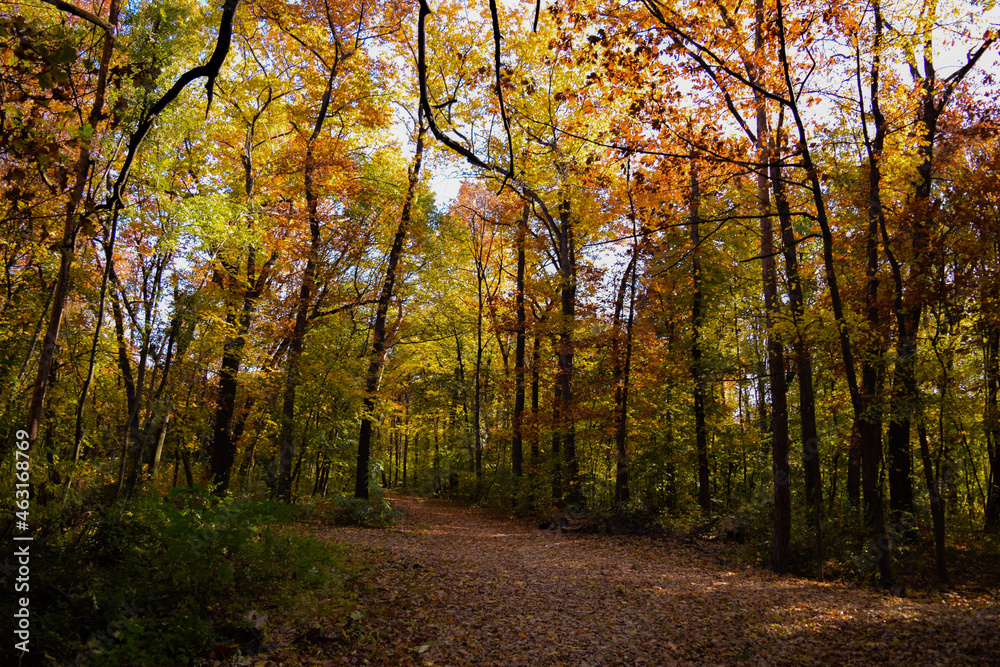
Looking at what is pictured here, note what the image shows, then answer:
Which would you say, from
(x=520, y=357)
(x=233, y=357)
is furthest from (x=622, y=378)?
(x=233, y=357)

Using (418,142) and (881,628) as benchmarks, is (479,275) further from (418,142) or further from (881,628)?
(881,628)

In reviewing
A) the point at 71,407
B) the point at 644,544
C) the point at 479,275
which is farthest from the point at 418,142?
the point at 644,544

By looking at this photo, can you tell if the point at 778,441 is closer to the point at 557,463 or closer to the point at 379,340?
the point at 557,463

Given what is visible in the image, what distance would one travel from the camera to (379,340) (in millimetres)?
13055

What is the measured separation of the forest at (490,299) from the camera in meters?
4.57

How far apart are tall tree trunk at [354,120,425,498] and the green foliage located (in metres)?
7.10

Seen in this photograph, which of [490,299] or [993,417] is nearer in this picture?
[993,417]

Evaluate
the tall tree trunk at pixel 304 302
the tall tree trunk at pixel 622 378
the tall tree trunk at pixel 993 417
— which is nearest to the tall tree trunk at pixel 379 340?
the tall tree trunk at pixel 304 302

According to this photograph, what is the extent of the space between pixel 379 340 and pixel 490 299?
507 cm

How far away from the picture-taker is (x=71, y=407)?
387 inches

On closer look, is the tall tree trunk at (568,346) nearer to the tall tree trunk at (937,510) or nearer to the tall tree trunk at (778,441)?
the tall tree trunk at (778,441)

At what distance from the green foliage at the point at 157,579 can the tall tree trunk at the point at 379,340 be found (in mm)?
7103

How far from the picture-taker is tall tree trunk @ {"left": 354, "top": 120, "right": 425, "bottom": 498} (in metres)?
12.7

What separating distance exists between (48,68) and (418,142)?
12.1 meters
